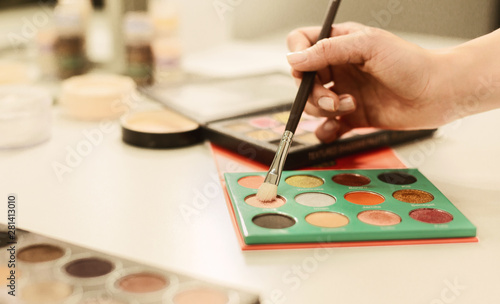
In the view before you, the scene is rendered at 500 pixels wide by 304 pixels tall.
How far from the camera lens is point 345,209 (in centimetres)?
63

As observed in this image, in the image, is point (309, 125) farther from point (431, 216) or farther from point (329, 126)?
point (431, 216)

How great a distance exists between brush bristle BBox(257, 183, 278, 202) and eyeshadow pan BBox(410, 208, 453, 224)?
0.15m

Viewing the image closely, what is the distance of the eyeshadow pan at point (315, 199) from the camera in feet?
2.14

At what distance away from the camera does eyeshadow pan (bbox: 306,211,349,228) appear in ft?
1.98

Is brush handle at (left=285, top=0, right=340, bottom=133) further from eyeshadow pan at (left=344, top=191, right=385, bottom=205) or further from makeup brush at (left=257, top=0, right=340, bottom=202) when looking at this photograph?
eyeshadow pan at (left=344, top=191, right=385, bottom=205)

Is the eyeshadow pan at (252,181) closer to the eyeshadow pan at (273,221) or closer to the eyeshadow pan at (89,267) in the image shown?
the eyeshadow pan at (273,221)

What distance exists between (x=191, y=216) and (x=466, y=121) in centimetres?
57

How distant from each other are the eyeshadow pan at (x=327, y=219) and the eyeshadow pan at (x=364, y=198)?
5 centimetres

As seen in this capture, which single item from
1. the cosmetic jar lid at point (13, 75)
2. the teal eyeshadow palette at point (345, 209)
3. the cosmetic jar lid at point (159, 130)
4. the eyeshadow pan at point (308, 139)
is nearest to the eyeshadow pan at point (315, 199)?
the teal eyeshadow palette at point (345, 209)

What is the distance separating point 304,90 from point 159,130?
270 mm

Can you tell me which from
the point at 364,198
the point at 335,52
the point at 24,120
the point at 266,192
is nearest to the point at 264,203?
the point at 266,192

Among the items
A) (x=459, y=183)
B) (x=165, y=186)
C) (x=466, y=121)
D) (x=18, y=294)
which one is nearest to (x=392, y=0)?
(x=466, y=121)

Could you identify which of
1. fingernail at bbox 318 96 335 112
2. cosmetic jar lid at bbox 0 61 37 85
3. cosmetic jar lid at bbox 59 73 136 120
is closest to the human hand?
fingernail at bbox 318 96 335 112

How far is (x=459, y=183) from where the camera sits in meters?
0.75
